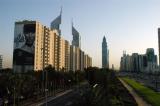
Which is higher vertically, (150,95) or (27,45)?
(27,45)

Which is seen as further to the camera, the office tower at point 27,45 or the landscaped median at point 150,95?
the office tower at point 27,45

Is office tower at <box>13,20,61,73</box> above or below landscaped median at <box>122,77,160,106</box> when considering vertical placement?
above

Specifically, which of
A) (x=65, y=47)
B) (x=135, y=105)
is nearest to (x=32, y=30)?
(x=65, y=47)

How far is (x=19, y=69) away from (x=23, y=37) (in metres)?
16.3

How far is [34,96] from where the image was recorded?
228 feet

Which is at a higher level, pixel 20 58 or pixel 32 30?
pixel 32 30

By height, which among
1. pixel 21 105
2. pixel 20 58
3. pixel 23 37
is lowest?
pixel 21 105

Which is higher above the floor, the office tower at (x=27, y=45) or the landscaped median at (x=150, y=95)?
the office tower at (x=27, y=45)

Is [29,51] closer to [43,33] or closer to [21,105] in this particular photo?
[43,33]

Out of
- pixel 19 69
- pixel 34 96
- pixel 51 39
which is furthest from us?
pixel 51 39

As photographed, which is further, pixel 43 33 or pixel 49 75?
pixel 43 33

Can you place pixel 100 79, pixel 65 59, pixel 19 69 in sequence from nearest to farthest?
pixel 100 79 < pixel 19 69 < pixel 65 59

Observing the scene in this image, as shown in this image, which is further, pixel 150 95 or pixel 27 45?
pixel 27 45

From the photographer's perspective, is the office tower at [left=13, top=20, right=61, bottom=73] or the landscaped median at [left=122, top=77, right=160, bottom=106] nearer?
the landscaped median at [left=122, top=77, right=160, bottom=106]
